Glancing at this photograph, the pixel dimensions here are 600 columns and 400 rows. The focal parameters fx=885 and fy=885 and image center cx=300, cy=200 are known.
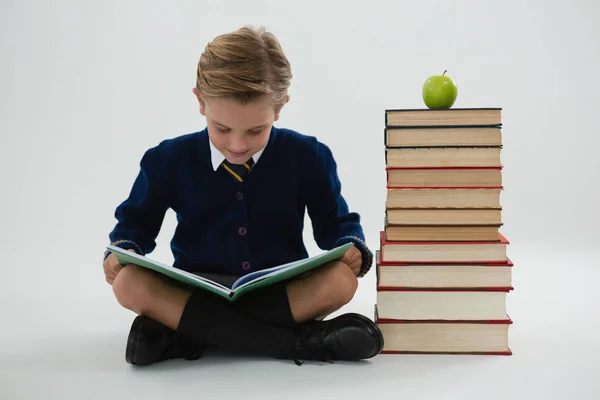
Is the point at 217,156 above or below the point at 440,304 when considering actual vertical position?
above

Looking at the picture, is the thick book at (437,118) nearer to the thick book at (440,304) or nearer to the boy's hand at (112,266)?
the thick book at (440,304)

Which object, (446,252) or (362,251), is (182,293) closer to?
(362,251)

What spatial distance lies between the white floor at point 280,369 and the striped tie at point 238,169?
47 cm

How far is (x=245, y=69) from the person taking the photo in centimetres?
215

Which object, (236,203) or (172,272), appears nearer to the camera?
(172,272)

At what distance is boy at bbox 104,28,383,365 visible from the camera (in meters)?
2.15

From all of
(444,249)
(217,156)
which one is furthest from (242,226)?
(444,249)

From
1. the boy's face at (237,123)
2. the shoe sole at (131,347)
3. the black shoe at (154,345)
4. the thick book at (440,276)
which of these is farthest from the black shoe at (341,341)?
the boy's face at (237,123)

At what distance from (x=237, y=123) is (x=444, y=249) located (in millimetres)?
601

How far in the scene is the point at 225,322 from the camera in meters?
2.17

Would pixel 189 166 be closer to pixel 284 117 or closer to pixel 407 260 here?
pixel 407 260

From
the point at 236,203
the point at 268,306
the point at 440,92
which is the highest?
the point at 440,92
